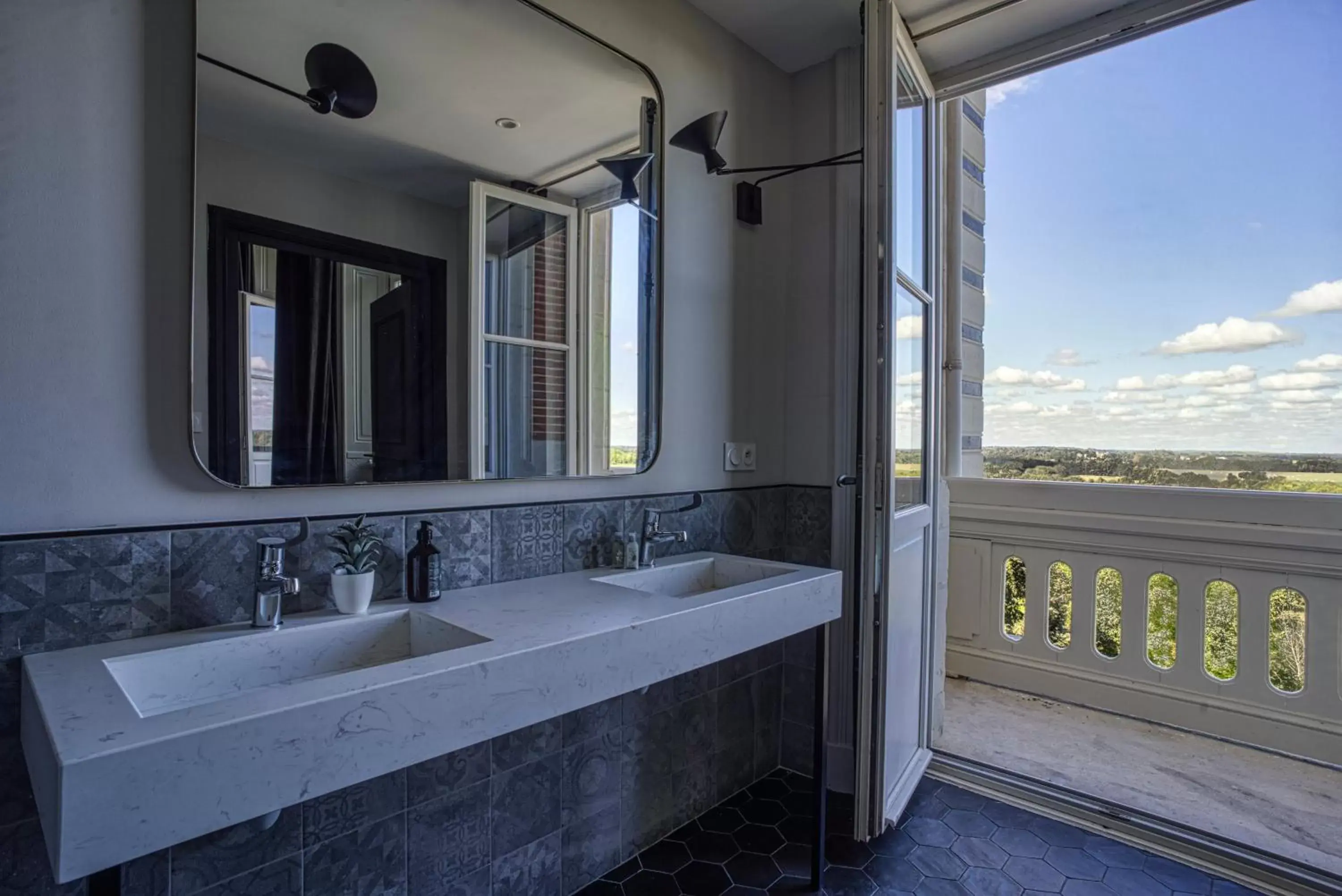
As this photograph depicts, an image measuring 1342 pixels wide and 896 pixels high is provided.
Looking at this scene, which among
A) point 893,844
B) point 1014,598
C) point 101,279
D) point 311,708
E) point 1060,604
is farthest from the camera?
point 1014,598

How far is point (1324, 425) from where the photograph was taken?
2303 mm

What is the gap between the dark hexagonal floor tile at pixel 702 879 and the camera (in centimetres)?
162

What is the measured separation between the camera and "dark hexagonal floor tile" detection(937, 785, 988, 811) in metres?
2.03

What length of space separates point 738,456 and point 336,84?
141cm

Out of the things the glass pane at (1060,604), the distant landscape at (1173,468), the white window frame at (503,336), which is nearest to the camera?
the white window frame at (503,336)

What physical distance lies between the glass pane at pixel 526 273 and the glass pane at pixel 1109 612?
2.47 metres

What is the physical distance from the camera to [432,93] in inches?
54.8

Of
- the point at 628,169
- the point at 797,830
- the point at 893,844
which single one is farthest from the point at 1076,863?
the point at 628,169

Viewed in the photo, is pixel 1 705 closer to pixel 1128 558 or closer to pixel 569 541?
pixel 569 541

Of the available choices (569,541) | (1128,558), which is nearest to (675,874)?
(569,541)

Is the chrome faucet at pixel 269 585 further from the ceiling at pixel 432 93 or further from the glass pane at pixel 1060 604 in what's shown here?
the glass pane at pixel 1060 604

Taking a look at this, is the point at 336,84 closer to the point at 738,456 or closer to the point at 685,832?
the point at 738,456

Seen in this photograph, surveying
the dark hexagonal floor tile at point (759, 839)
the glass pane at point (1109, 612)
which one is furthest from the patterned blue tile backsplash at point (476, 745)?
the glass pane at point (1109, 612)

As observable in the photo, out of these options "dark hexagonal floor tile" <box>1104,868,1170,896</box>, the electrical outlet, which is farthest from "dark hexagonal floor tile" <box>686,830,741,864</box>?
the electrical outlet
